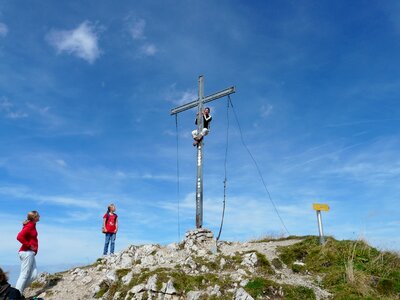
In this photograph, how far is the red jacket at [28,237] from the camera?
38.4 feet

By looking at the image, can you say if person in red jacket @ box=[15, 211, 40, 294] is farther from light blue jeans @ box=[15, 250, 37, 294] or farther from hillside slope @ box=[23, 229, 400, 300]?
hillside slope @ box=[23, 229, 400, 300]

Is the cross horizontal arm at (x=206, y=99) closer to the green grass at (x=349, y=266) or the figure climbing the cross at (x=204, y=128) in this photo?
the figure climbing the cross at (x=204, y=128)

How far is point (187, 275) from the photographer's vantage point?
1234cm

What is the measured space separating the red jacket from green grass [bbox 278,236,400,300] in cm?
872

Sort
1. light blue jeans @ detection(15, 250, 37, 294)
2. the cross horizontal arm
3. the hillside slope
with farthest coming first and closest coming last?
the cross horizontal arm, light blue jeans @ detection(15, 250, 37, 294), the hillside slope

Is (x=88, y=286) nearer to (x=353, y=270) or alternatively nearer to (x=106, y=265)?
Result: (x=106, y=265)

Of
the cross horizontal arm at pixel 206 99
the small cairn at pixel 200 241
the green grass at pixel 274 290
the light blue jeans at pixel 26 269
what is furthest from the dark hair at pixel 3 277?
the cross horizontal arm at pixel 206 99

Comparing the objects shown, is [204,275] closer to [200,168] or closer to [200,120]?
[200,168]

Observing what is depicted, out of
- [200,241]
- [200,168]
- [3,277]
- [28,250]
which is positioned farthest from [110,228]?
[3,277]

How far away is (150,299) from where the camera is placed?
1145 cm

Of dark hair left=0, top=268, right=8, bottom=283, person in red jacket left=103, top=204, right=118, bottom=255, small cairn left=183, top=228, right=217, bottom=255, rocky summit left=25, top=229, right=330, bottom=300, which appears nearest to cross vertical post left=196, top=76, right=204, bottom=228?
small cairn left=183, top=228, right=217, bottom=255

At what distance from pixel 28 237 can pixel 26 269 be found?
966 millimetres

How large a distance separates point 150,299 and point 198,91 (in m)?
11.1

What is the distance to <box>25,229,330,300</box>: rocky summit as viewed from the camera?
11.4 m
